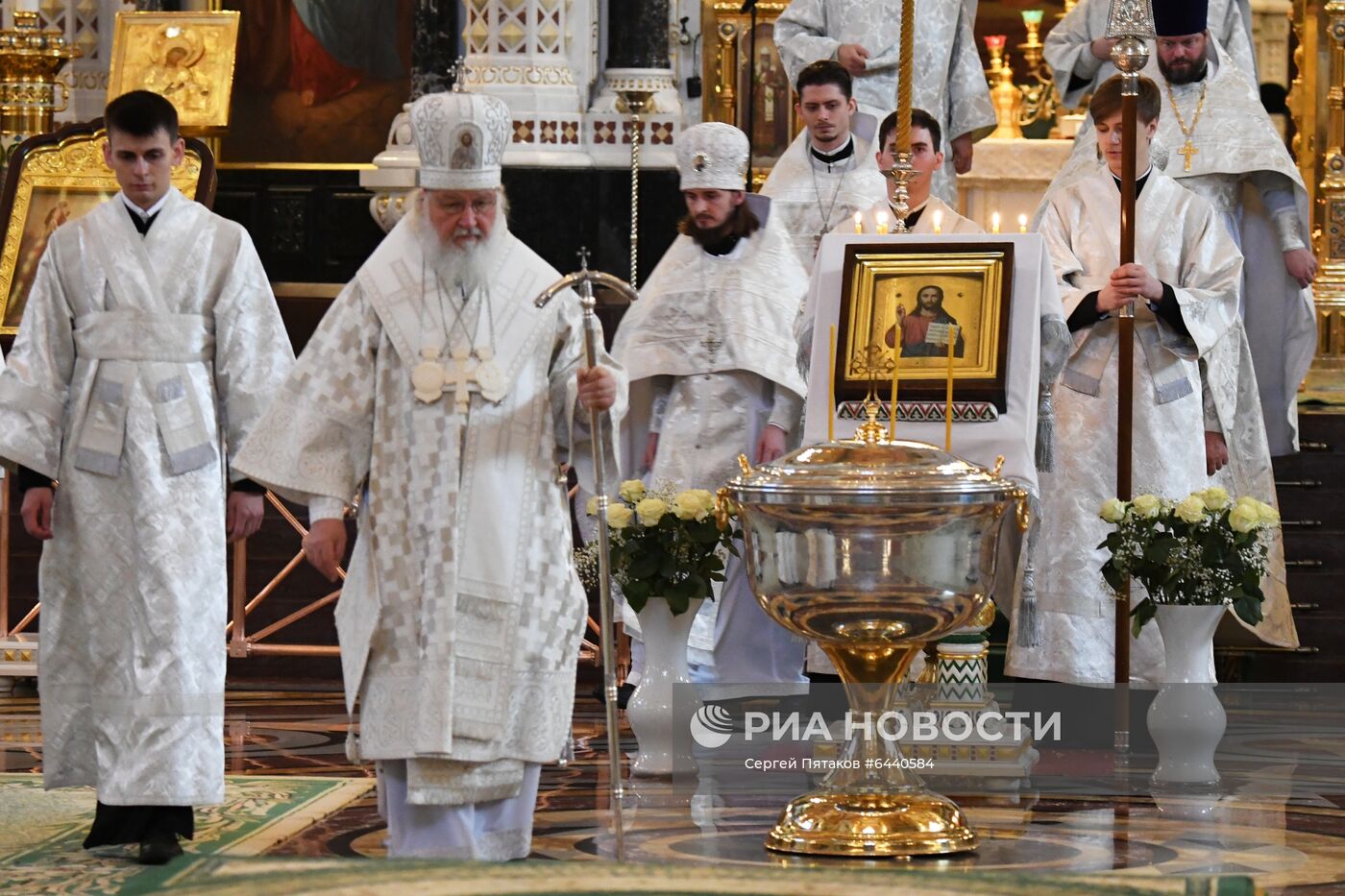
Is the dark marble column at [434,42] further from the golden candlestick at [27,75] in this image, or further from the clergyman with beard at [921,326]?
the clergyman with beard at [921,326]

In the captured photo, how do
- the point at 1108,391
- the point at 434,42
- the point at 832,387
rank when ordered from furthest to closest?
the point at 434,42
the point at 1108,391
the point at 832,387

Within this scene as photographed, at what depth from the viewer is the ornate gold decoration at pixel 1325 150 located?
10562 millimetres

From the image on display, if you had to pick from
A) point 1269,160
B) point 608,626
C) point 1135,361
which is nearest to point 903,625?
point 608,626

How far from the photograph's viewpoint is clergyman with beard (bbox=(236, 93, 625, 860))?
4934 mm

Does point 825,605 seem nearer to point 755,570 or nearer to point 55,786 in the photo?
point 755,570

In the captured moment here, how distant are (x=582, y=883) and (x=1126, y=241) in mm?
5248

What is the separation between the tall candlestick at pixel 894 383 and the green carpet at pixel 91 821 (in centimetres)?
167

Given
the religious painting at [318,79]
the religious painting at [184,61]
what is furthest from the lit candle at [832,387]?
the religious painting at [318,79]

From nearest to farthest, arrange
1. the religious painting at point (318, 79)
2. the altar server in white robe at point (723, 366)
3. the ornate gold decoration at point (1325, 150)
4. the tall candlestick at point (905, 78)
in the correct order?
the tall candlestick at point (905, 78) < the altar server in white robe at point (723, 366) < the ornate gold decoration at point (1325, 150) < the religious painting at point (318, 79)

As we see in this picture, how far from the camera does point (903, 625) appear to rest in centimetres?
553

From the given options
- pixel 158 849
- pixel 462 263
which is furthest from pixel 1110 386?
pixel 158 849

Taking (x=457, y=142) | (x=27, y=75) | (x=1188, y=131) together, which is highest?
(x=27, y=75)

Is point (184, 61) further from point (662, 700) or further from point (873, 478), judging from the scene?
point (873, 478)

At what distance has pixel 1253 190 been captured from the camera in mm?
9445
